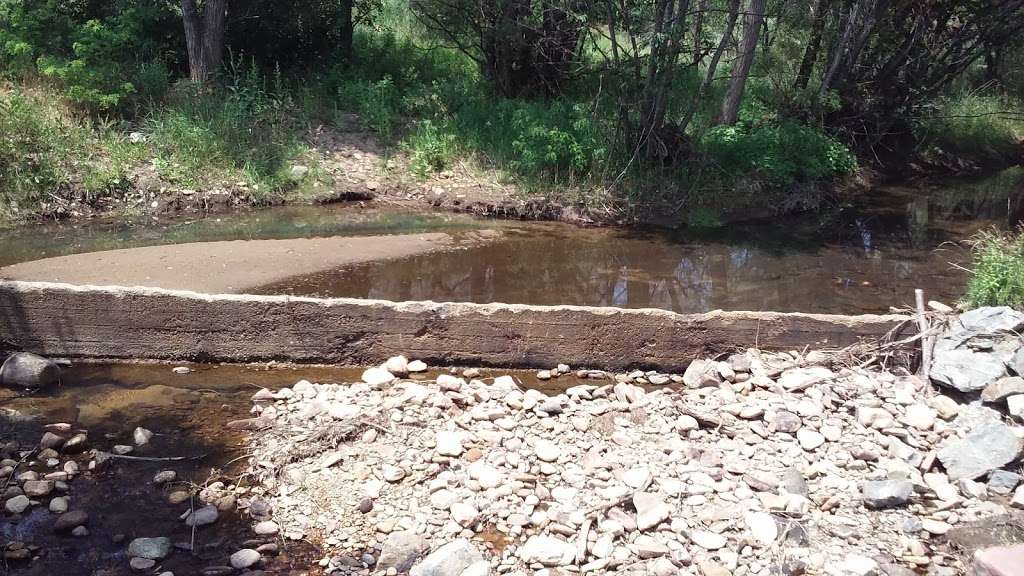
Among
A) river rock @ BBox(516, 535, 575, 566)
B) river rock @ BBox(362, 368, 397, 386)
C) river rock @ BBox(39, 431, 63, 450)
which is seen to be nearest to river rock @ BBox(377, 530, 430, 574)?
river rock @ BBox(516, 535, 575, 566)

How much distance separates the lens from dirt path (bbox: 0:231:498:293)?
742 cm

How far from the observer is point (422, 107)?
12.9m

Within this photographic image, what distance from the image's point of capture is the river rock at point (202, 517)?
13.9 feet

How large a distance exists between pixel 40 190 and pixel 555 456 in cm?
813

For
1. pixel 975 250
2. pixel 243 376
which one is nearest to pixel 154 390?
pixel 243 376

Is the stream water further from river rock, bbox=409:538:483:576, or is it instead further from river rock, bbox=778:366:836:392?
river rock, bbox=778:366:836:392

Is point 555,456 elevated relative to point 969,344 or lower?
lower

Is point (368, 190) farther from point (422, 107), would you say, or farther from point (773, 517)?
point (773, 517)

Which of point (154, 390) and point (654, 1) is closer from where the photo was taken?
point (154, 390)

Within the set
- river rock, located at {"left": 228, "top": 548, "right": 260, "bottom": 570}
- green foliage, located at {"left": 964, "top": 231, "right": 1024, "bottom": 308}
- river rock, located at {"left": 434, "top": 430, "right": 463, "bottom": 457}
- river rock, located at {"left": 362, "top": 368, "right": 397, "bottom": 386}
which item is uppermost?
green foliage, located at {"left": 964, "top": 231, "right": 1024, "bottom": 308}

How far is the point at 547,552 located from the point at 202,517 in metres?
1.83

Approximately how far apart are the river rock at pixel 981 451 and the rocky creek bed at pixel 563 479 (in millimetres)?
11

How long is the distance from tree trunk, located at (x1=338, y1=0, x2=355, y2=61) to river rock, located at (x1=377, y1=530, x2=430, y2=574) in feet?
37.4

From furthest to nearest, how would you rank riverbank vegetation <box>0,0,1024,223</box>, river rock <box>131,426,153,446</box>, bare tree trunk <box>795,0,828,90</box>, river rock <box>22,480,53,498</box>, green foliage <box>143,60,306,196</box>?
bare tree trunk <box>795,0,828,90</box> → green foliage <box>143,60,306,196</box> → riverbank vegetation <box>0,0,1024,223</box> → river rock <box>131,426,153,446</box> → river rock <box>22,480,53,498</box>
